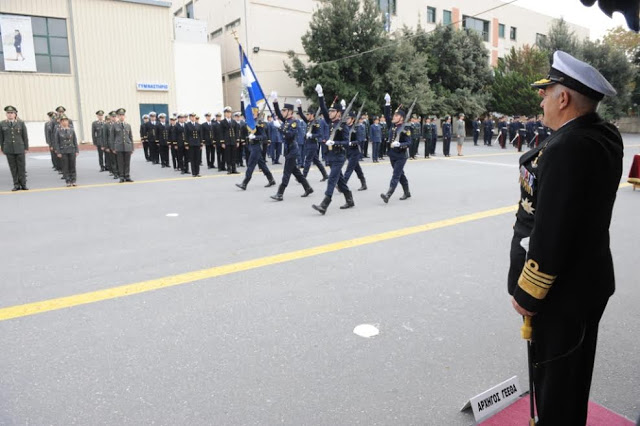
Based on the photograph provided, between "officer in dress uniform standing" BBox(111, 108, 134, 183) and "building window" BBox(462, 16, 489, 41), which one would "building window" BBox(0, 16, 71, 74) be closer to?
"officer in dress uniform standing" BBox(111, 108, 134, 183)

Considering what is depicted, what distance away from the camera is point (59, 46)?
26.6 meters

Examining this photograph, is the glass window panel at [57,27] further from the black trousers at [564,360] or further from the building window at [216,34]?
the black trousers at [564,360]

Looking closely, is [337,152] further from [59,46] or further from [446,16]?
[446,16]

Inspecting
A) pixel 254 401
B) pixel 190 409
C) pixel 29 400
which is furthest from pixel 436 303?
pixel 29 400

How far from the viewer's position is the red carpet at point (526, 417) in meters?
2.60

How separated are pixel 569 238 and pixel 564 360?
54 cm

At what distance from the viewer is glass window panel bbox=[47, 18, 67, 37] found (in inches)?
1037

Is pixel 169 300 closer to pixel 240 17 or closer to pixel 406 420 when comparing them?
pixel 406 420

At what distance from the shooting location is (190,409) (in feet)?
9.05

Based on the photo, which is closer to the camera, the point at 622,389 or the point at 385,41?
the point at 622,389

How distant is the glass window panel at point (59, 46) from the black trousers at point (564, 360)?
99.7 ft

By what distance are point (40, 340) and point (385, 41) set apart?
2832 centimetres

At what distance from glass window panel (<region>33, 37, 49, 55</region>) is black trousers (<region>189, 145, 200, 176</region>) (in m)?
17.7

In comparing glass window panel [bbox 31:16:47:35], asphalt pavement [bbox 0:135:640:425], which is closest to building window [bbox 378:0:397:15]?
glass window panel [bbox 31:16:47:35]
